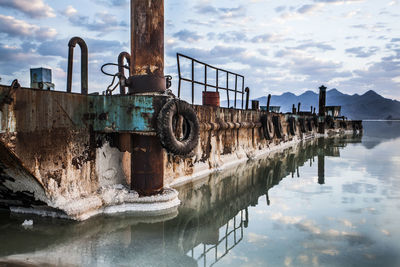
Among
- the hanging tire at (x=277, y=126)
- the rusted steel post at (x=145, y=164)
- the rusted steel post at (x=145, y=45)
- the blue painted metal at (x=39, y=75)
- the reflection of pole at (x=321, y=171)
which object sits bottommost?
the reflection of pole at (x=321, y=171)

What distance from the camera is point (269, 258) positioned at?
3.63 meters

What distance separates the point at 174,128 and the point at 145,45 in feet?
4.88

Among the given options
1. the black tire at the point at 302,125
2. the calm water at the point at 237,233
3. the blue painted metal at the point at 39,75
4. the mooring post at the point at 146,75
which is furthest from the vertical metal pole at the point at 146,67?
the black tire at the point at 302,125

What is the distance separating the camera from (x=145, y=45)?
5.46 meters

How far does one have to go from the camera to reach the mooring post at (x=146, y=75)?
17.7 feet

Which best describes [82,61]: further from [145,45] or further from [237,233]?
[237,233]

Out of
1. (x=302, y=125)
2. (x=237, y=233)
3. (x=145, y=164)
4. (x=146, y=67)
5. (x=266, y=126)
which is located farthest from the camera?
(x=302, y=125)

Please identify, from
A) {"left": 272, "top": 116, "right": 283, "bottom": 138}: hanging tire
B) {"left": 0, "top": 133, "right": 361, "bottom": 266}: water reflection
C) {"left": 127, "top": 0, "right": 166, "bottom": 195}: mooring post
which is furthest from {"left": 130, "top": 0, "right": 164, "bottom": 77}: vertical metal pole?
{"left": 272, "top": 116, "right": 283, "bottom": 138}: hanging tire

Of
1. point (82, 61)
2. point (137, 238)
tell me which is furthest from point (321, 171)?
point (82, 61)

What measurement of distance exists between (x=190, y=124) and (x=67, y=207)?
7.96 feet

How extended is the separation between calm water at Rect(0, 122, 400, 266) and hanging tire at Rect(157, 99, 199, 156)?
1091 millimetres

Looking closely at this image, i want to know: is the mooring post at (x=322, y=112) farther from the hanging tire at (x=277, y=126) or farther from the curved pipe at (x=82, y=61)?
the curved pipe at (x=82, y=61)

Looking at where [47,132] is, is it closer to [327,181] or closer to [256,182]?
[256,182]

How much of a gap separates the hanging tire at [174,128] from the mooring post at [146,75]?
36 cm
